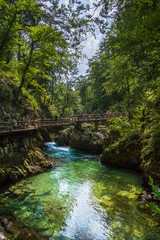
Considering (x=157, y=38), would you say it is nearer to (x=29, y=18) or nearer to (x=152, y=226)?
(x=152, y=226)

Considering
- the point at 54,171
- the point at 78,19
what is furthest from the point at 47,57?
the point at 54,171

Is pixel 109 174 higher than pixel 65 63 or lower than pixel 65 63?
lower

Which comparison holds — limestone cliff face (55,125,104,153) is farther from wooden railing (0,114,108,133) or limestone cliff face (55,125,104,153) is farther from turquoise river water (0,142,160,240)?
turquoise river water (0,142,160,240)

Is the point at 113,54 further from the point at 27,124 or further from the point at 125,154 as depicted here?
the point at 27,124

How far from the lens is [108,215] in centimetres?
543

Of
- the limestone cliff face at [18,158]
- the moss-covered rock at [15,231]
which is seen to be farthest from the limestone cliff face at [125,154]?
the moss-covered rock at [15,231]

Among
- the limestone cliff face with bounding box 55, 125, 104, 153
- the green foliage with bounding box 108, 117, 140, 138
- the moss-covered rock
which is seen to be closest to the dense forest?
the green foliage with bounding box 108, 117, 140, 138

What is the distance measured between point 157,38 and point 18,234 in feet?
24.7

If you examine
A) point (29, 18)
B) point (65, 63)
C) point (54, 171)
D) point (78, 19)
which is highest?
point (29, 18)

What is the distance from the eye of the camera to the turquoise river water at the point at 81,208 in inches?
182

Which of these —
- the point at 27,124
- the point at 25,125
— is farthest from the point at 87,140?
the point at 25,125

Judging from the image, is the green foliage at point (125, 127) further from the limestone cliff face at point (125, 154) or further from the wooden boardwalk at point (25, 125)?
the wooden boardwalk at point (25, 125)

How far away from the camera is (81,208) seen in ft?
19.9

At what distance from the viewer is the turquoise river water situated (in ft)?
15.2
